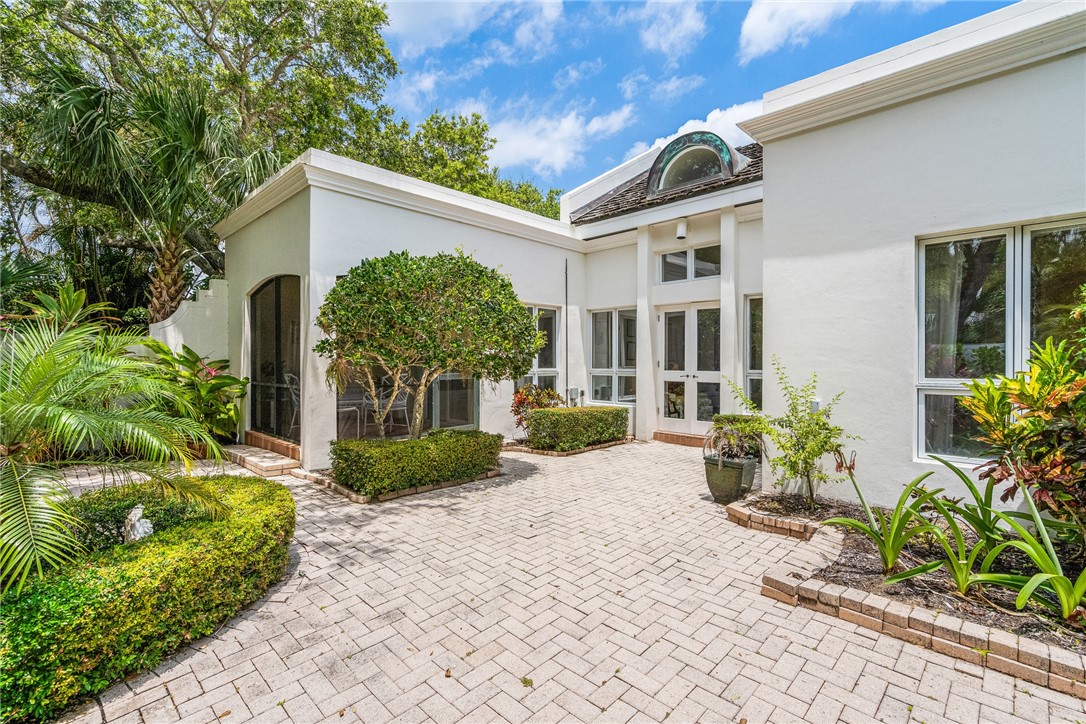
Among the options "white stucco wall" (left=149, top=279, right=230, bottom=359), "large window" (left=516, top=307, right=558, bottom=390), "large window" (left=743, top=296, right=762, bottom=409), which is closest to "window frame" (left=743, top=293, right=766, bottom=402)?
"large window" (left=743, top=296, right=762, bottom=409)

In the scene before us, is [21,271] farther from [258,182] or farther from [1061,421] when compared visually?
[1061,421]

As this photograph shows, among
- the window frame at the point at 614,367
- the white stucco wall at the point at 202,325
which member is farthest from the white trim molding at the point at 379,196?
the window frame at the point at 614,367

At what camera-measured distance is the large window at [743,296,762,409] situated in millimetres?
8398

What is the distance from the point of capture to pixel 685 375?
9.30 meters

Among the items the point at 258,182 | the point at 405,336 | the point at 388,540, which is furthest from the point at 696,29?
the point at 388,540

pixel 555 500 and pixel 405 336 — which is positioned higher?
pixel 405 336

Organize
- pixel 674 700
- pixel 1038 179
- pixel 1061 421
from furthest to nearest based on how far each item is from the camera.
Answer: pixel 1038 179 → pixel 1061 421 → pixel 674 700

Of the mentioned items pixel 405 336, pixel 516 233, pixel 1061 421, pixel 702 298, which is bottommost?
pixel 1061 421

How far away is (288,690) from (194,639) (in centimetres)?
88

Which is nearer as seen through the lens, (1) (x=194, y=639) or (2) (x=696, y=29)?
(1) (x=194, y=639)

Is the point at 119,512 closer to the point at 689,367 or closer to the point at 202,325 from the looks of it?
the point at 202,325

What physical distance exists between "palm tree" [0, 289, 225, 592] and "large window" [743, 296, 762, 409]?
26.0ft

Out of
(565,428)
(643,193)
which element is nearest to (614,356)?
(565,428)

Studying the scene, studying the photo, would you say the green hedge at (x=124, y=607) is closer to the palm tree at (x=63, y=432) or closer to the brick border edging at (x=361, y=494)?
the palm tree at (x=63, y=432)
